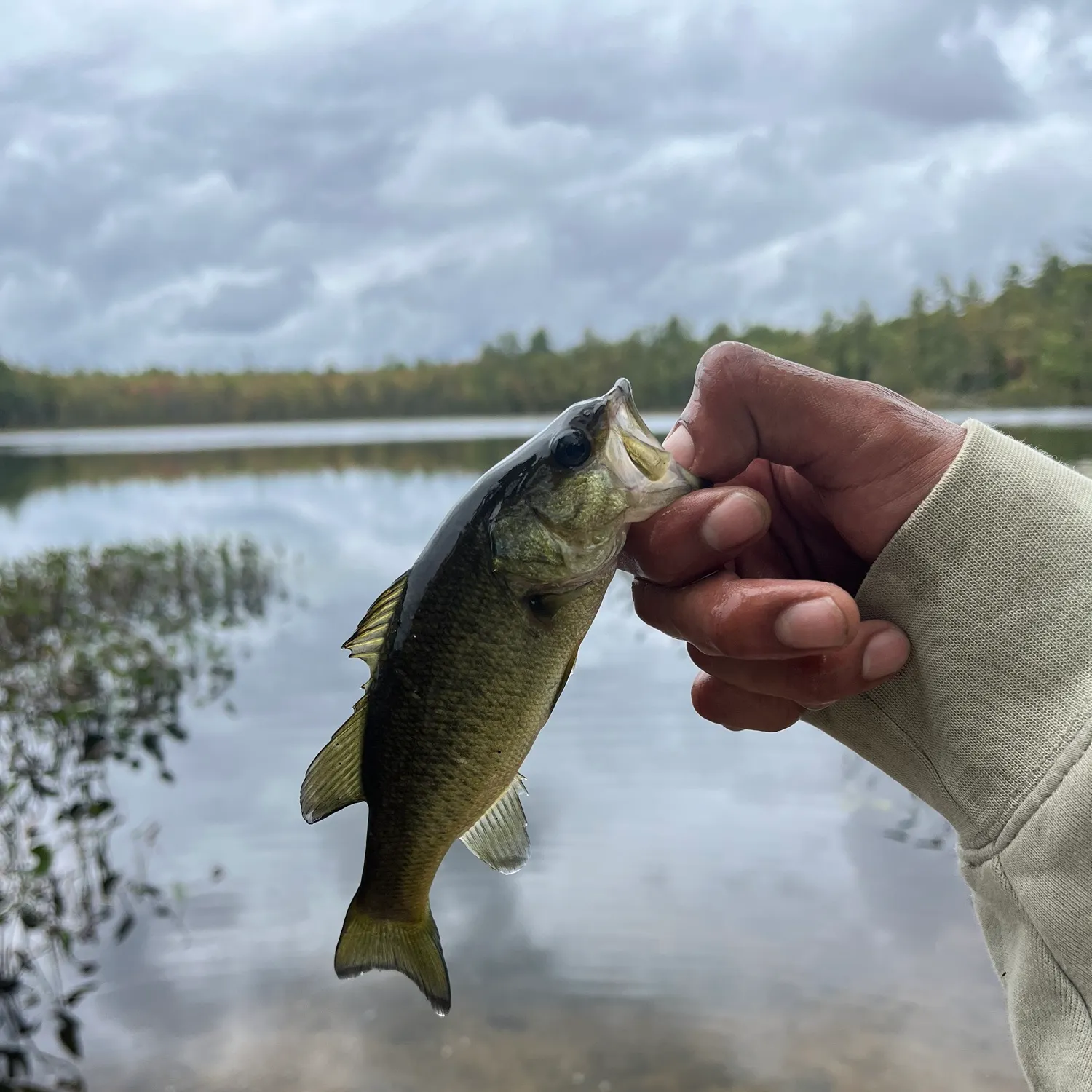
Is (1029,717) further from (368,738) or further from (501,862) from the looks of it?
(368,738)

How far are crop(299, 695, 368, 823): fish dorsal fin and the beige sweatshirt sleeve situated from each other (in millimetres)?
1279

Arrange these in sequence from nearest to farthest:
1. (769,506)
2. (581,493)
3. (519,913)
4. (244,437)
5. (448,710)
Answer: (448,710)
(581,493)
(769,506)
(519,913)
(244,437)

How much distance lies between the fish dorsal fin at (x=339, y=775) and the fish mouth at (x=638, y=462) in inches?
29.4

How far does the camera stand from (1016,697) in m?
2.02

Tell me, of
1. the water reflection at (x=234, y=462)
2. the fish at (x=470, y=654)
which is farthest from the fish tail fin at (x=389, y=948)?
the water reflection at (x=234, y=462)

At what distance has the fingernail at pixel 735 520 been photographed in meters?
1.99

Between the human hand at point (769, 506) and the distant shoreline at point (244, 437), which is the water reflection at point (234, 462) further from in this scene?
the human hand at point (769, 506)

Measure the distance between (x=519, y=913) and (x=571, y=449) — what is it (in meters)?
5.99

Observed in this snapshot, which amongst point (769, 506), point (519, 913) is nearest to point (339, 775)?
point (769, 506)

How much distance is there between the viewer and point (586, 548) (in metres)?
1.97

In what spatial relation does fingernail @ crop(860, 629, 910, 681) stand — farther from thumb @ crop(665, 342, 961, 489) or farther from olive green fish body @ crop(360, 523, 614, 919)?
olive green fish body @ crop(360, 523, 614, 919)

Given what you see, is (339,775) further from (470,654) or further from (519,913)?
(519,913)

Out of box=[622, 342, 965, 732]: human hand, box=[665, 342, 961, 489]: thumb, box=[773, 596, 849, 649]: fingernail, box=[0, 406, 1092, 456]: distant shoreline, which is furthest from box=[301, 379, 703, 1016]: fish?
box=[0, 406, 1092, 456]: distant shoreline

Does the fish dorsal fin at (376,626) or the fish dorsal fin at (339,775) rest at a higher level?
the fish dorsal fin at (376,626)
